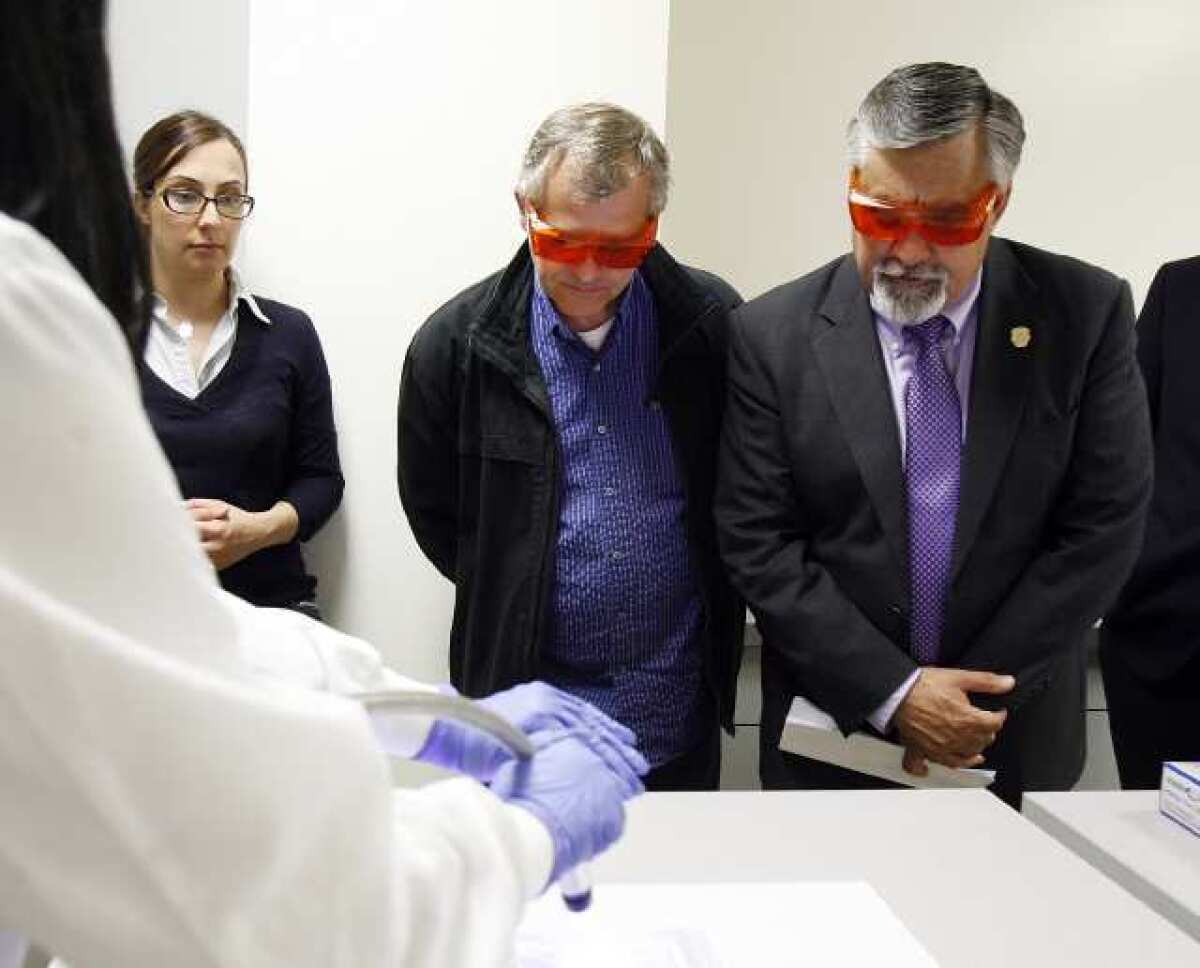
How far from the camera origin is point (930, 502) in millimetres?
1643

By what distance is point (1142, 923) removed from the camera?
1.11 metres

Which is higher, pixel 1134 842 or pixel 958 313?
pixel 958 313

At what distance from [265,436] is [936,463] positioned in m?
1.12

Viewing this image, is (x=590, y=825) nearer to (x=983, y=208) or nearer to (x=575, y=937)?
(x=575, y=937)

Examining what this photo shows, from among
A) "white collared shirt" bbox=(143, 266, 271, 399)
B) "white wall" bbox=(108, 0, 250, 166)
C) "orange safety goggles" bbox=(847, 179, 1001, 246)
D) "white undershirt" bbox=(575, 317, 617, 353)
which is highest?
"white wall" bbox=(108, 0, 250, 166)

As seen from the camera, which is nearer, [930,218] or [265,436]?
[930,218]

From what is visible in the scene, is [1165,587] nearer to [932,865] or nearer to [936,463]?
[936,463]


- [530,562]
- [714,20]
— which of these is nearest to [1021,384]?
[530,562]

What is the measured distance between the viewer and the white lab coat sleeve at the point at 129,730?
1.63ft

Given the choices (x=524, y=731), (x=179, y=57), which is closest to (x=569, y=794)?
(x=524, y=731)

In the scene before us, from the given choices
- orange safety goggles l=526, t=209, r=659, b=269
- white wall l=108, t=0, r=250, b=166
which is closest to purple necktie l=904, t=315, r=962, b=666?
orange safety goggles l=526, t=209, r=659, b=269

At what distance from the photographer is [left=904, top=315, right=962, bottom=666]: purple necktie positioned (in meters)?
1.64

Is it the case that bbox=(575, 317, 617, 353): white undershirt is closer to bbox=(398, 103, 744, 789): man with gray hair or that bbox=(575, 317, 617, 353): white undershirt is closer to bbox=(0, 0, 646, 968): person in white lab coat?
bbox=(398, 103, 744, 789): man with gray hair

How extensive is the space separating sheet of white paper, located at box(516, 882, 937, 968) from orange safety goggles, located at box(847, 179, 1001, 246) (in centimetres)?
90
